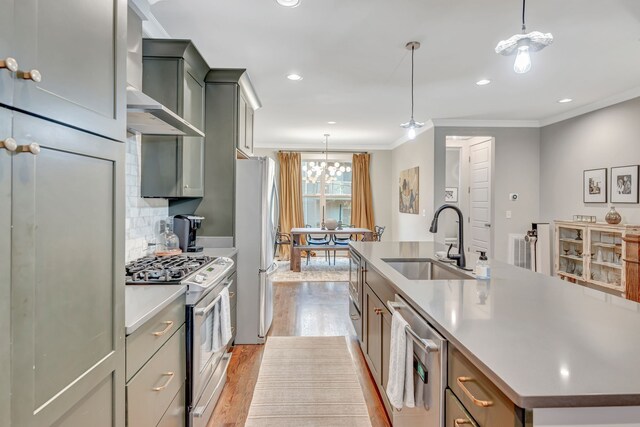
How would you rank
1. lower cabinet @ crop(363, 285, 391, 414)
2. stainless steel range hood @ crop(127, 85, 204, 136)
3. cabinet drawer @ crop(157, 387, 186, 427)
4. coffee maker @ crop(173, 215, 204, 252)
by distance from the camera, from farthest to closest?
coffee maker @ crop(173, 215, 204, 252) → lower cabinet @ crop(363, 285, 391, 414) → stainless steel range hood @ crop(127, 85, 204, 136) → cabinet drawer @ crop(157, 387, 186, 427)

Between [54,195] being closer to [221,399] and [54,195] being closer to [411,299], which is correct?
[411,299]

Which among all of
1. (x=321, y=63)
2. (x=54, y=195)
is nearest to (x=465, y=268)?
(x=54, y=195)

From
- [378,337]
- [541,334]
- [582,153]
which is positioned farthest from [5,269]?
[582,153]

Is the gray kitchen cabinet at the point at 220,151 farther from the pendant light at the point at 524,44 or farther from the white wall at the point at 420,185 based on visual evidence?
the white wall at the point at 420,185

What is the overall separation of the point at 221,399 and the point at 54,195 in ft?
6.53

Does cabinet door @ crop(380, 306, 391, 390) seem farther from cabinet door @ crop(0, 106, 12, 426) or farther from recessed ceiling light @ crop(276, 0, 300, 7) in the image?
recessed ceiling light @ crop(276, 0, 300, 7)

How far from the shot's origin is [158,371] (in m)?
1.47

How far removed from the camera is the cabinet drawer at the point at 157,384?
1.26 meters

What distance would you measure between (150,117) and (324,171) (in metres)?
6.60

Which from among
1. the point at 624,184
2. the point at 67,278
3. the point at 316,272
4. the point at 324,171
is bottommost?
the point at 316,272

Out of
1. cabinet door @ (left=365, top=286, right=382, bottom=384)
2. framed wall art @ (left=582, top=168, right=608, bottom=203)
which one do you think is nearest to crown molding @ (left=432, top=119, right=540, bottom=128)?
framed wall art @ (left=582, top=168, right=608, bottom=203)

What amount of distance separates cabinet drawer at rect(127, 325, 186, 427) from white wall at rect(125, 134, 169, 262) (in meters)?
0.95

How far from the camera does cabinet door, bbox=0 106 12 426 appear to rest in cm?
68

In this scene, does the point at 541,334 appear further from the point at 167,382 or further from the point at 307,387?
the point at 307,387
